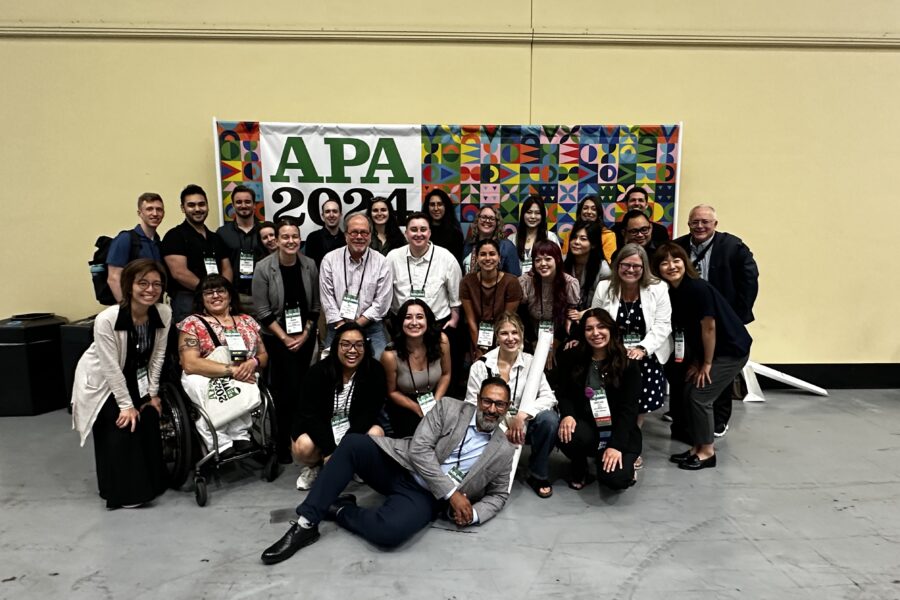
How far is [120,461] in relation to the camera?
2467 millimetres

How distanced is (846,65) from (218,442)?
17.2 ft

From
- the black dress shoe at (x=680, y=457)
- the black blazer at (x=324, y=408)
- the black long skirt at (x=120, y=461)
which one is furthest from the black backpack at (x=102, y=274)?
the black dress shoe at (x=680, y=457)

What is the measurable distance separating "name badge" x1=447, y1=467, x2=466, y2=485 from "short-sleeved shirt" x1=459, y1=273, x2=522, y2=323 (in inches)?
38.8

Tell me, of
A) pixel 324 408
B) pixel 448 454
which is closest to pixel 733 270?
pixel 448 454

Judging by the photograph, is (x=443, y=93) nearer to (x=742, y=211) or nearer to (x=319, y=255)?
(x=319, y=255)

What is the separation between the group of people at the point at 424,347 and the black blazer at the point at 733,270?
11mm

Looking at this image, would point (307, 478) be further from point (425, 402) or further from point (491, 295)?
point (491, 295)

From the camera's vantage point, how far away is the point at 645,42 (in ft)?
13.6

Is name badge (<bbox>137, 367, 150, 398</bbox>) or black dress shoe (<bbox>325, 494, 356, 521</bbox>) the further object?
name badge (<bbox>137, 367, 150, 398</bbox>)

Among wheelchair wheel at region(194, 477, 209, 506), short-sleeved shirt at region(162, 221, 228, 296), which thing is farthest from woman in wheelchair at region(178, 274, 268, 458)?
short-sleeved shirt at region(162, 221, 228, 296)

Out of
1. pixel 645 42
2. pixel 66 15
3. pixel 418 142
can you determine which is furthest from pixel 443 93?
pixel 66 15

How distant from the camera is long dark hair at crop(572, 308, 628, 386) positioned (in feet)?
8.71

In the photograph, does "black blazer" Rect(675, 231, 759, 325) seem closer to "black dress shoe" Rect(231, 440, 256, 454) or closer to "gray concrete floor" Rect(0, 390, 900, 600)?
"gray concrete floor" Rect(0, 390, 900, 600)

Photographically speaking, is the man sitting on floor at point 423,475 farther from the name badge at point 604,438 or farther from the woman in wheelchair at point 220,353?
the woman in wheelchair at point 220,353
